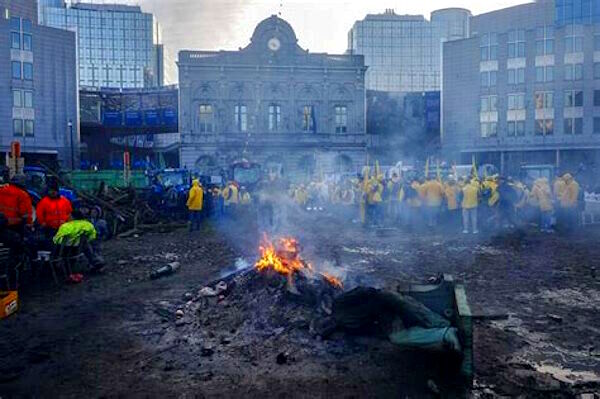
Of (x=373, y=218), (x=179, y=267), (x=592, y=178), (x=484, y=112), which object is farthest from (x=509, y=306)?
(x=484, y=112)

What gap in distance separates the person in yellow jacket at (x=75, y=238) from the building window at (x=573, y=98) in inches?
2029

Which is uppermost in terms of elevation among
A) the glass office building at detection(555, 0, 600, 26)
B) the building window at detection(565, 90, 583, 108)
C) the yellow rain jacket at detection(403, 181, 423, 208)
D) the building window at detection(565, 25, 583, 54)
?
the glass office building at detection(555, 0, 600, 26)

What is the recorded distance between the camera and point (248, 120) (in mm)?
53438

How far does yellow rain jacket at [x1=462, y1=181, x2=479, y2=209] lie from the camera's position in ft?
56.3

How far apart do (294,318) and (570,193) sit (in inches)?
570

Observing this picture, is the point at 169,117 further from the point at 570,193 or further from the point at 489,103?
the point at 570,193

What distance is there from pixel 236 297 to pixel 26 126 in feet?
168

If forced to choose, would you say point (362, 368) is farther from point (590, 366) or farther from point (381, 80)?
point (381, 80)

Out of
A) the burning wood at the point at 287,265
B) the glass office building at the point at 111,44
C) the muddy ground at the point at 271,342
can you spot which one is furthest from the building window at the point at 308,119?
the glass office building at the point at 111,44

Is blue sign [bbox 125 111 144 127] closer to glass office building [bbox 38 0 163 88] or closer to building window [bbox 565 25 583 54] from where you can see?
building window [bbox 565 25 583 54]

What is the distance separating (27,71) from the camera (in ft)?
168

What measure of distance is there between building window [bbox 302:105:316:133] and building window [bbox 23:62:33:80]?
92.8 ft

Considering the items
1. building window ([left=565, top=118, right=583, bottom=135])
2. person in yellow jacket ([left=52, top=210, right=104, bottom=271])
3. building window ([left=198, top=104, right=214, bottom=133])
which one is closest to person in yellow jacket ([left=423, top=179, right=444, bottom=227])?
person in yellow jacket ([left=52, top=210, right=104, bottom=271])

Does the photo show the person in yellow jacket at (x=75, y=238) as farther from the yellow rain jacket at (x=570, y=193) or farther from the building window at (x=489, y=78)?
the building window at (x=489, y=78)
